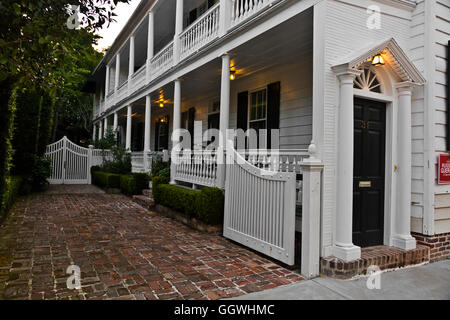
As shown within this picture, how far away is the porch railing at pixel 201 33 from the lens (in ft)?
23.9

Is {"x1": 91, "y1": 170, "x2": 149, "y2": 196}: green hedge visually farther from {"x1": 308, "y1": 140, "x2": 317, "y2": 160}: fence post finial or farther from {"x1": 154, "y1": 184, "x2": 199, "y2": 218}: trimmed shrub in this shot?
{"x1": 308, "y1": 140, "x2": 317, "y2": 160}: fence post finial

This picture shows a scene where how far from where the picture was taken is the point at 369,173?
4.44m

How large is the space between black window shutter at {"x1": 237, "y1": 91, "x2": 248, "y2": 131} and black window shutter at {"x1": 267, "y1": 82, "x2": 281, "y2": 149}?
1034mm

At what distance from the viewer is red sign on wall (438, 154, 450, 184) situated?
4539 millimetres

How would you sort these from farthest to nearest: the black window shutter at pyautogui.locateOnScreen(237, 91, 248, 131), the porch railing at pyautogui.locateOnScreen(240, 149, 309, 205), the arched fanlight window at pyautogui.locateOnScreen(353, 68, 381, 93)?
the black window shutter at pyautogui.locateOnScreen(237, 91, 248, 131)
the porch railing at pyautogui.locateOnScreen(240, 149, 309, 205)
the arched fanlight window at pyautogui.locateOnScreen(353, 68, 381, 93)

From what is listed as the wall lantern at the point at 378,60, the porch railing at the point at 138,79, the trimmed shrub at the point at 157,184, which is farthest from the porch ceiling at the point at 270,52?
the porch railing at the point at 138,79

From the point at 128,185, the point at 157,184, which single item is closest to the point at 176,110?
the point at 157,184

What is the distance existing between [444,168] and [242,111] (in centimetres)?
536

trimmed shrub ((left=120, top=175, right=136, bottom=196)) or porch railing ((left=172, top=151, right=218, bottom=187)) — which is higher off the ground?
porch railing ((left=172, top=151, right=218, bottom=187))

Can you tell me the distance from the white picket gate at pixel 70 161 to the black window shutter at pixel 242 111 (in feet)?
30.9

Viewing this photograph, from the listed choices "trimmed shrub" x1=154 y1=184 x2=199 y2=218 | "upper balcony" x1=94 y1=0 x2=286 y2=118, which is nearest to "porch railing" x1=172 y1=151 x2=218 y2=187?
"trimmed shrub" x1=154 y1=184 x2=199 y2=218

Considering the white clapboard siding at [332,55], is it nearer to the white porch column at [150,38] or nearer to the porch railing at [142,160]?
the porch railing at [142,160]
